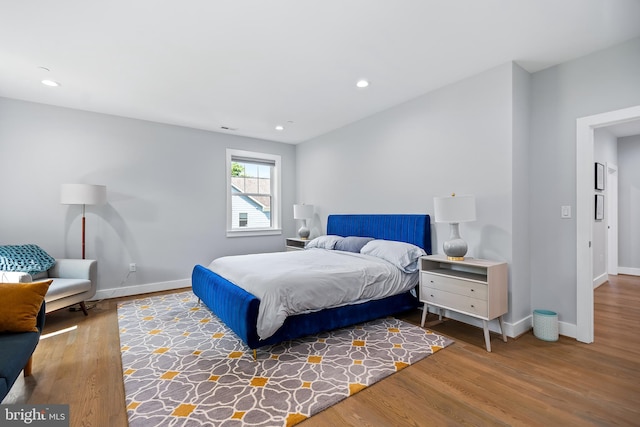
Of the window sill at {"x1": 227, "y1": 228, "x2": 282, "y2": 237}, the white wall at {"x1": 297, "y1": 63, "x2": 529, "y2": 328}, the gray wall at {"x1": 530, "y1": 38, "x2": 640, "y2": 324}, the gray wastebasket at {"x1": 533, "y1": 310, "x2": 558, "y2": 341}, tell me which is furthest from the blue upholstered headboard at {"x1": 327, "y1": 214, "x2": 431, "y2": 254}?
the window sill at {"x1": 227, "y1": 228, "x2": 282, "y2": 237}

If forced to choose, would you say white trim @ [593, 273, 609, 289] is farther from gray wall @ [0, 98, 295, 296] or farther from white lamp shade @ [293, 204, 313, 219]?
gray wall @ [0, 98, 295, 296]

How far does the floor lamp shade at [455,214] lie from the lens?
8.96 feet

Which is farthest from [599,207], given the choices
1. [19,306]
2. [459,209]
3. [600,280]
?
[19,306]

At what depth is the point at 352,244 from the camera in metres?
3.96

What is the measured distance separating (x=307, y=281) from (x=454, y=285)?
1418 mm

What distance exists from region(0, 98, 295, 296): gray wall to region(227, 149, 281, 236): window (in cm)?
16

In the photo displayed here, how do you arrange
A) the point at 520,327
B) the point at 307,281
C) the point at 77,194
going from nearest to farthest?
the point at 307,281 < the point at 520,327 < the point at 77,194

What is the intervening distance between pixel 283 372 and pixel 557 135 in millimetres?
3374

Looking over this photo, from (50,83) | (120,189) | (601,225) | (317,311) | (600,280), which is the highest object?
(50,83)

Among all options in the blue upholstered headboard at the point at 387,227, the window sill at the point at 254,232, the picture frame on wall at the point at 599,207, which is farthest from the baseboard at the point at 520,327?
the window sill at the point at 254,232

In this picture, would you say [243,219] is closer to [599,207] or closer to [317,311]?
[317,311]

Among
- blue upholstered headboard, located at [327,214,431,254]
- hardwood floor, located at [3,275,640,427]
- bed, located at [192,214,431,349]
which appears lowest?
hardwood floor, located at [3,275,640,427]

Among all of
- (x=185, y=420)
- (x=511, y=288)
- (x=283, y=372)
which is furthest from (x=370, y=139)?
Result: (x=185, y=420)

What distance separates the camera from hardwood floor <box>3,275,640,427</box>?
5.57 ft
